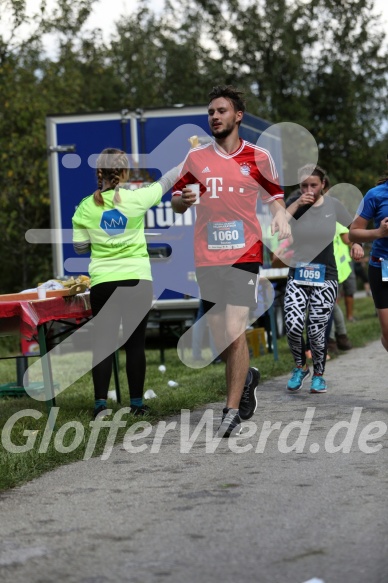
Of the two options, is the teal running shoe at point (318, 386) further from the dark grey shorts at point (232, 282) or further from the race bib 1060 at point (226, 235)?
the race bib 1060 at point (226, 235)

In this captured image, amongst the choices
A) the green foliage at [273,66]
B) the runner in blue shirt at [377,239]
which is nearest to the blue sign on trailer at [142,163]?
the runner in blue shirt at [377,239]

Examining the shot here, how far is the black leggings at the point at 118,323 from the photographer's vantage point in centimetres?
866

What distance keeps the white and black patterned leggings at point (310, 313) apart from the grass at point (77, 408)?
0.79 meters

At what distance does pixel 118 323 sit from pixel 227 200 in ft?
5.13

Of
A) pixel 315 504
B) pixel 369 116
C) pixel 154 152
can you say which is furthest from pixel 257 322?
pixel 369 116

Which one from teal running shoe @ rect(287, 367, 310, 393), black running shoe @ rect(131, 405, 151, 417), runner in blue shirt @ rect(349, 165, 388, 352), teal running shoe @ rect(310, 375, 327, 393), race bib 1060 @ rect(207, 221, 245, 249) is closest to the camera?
race bib 1060 @ rect(207, 221, 245, 249)

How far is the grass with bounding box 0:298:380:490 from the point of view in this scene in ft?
22.3

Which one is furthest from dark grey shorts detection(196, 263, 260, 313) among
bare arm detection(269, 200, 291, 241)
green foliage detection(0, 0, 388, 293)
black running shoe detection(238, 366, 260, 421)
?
green foliage detection(0, 0, 388, 293)

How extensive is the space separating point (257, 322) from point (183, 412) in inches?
288

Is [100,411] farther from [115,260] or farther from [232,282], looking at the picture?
[232,282]

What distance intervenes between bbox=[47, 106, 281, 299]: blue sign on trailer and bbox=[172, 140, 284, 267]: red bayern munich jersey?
667 cm

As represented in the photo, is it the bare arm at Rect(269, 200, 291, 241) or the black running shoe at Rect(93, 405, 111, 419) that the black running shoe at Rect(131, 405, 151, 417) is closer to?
the black running shoe at Rect(93, 405, 111, 419)

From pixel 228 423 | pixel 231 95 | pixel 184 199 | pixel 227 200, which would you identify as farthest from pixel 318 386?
pixel 231 95

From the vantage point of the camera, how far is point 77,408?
31.3ft
